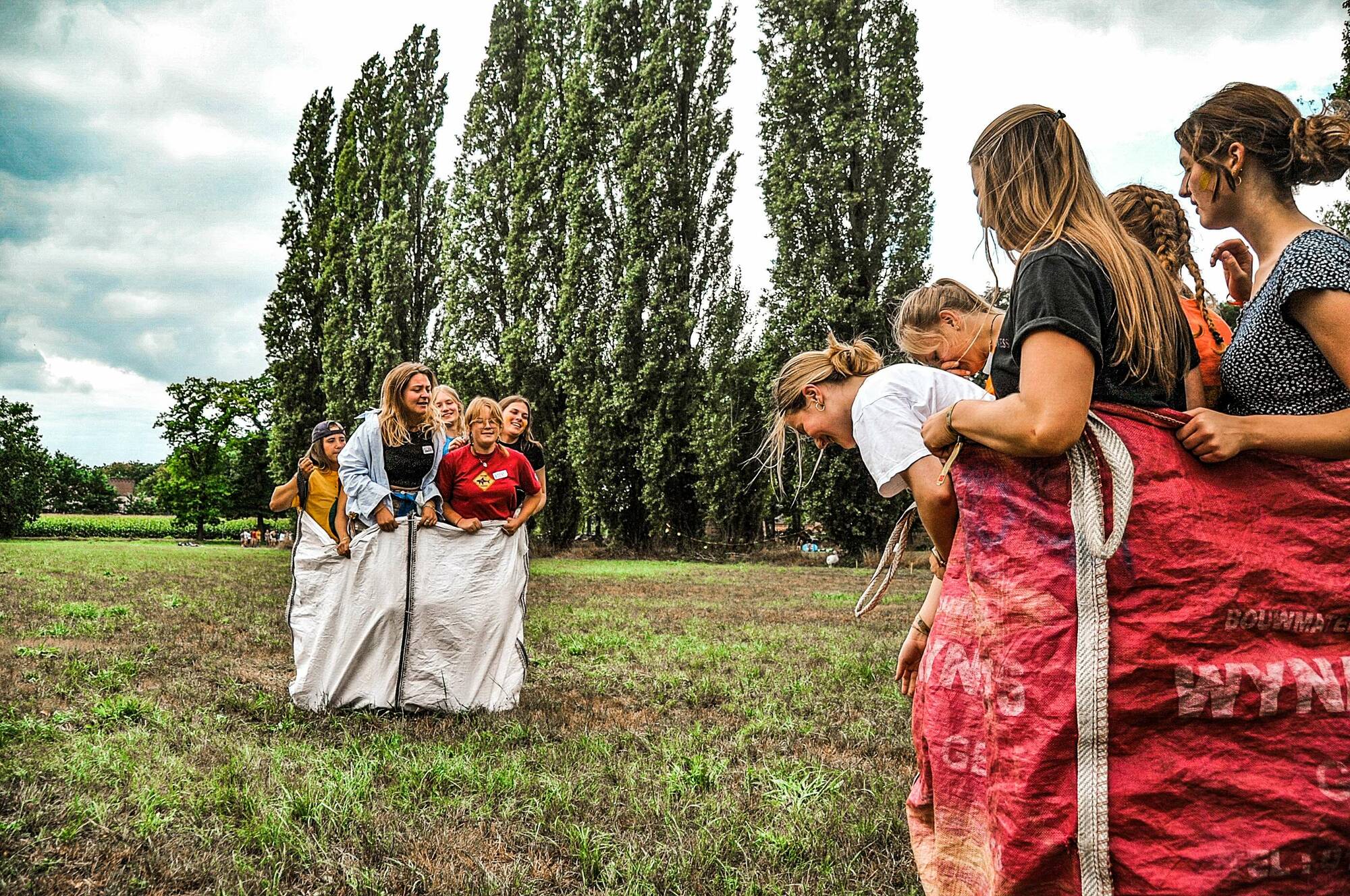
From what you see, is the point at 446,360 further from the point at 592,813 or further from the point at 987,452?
the point at 987,452

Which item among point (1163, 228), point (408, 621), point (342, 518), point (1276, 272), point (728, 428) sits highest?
point (728, 428)

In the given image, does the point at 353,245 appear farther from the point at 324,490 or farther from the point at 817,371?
the point at 817,371

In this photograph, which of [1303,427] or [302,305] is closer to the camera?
[1303,427]

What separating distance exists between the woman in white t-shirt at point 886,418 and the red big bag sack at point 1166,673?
33 centimetres

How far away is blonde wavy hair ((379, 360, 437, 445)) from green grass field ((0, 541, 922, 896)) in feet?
5.68

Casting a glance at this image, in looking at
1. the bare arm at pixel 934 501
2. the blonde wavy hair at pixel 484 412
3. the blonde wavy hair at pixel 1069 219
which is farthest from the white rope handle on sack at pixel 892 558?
the blonde wavy hair at pixel 484 412

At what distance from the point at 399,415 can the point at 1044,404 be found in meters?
4.95

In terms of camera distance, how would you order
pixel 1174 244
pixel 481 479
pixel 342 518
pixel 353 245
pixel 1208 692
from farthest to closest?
1. pixel 353 245
2. pixel 481 479
3. pixel 342 518
4. pixel 1174 244
5. pixel 1208 692

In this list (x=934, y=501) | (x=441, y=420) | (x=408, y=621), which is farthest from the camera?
(x=441, y=420)

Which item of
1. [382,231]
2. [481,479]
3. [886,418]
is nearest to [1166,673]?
[886,418]

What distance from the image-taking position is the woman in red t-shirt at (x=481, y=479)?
5.84 meters

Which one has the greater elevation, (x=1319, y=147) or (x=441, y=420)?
(x=1319, y=147)

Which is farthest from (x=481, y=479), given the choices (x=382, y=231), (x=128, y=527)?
(x=128, y=527)

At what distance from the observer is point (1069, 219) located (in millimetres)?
1603
